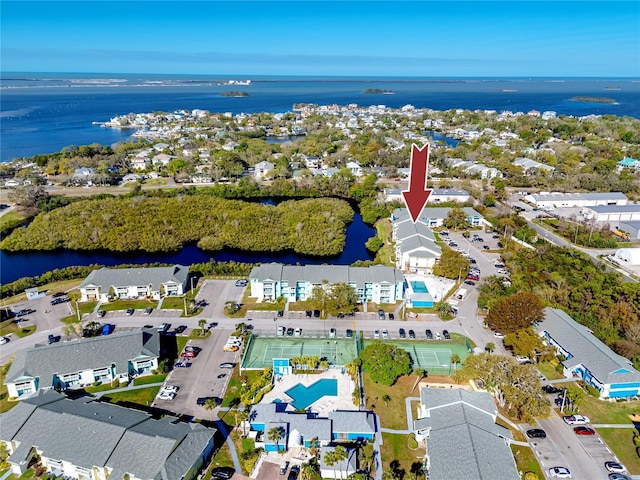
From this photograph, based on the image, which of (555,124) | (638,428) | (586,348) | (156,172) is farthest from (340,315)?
(555,124)

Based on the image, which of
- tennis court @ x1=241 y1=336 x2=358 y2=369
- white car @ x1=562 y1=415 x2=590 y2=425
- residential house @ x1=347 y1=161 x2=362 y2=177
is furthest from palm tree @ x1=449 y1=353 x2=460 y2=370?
residential house @ x1=347 y1=161 x2=362 y2=177

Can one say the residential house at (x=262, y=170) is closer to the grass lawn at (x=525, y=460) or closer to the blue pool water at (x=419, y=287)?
the blue pool water at (x=419, y=287)

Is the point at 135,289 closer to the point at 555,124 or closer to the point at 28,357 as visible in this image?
the point at 28,357

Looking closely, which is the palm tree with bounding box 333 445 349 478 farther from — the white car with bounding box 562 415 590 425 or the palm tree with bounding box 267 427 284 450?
the white car with bounding box 562 415 590 425

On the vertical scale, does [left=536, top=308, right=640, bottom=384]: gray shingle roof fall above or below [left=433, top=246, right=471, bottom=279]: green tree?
below

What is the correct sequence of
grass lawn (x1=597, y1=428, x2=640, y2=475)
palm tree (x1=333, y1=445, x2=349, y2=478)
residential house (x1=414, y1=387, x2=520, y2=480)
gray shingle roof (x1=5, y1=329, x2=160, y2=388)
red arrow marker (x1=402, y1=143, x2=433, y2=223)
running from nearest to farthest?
red arrow marker (x1=402, y1=143, x2=433, y2=223), residential house (x1=414, y1=387, x2=520, y2=480), palm tree (x1=333, y1=445, x2=349, y2=478), grass lawn (x1=597, y1=428, x2=640, y2=475), gray shingle roof (x1=5, y1=329, x2=160, y2=388)

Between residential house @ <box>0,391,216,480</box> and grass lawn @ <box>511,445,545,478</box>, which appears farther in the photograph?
grass lawn @ <box>511,445,545,478</box>
